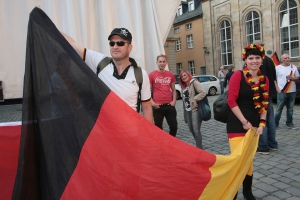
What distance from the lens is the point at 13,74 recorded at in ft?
9.04

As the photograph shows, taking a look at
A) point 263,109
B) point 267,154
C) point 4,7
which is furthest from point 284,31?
point 4,7

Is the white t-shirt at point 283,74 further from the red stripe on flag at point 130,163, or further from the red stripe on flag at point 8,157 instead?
the red stripe on flag at point 8,157

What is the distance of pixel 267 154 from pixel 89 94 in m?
4.49

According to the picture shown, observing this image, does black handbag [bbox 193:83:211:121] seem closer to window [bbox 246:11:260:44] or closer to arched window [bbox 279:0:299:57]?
arched window [bbox 279:0:299:57]

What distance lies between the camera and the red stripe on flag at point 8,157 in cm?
267

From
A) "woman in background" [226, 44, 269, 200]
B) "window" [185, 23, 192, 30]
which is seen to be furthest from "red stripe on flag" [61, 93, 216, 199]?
"window" [185, 23, 192, 30]

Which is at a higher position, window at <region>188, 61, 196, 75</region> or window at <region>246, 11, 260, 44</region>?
window at <region>246, 11, 260, 44</region>

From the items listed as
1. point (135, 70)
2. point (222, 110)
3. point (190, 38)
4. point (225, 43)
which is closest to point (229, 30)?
point (225, 43)

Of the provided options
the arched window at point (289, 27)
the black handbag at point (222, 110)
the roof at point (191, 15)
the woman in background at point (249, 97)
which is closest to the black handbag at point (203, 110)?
the black handbag at point (222, 110)

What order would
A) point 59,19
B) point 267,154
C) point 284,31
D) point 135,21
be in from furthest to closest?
point 284,31 → point 267,154 → point 135,21 → point 59,19

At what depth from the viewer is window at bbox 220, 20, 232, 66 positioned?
106 ft

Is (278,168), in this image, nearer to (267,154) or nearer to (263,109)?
(267,154)

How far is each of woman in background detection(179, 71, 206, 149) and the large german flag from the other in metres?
3.37

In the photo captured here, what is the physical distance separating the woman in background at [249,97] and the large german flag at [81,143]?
1429 mm
